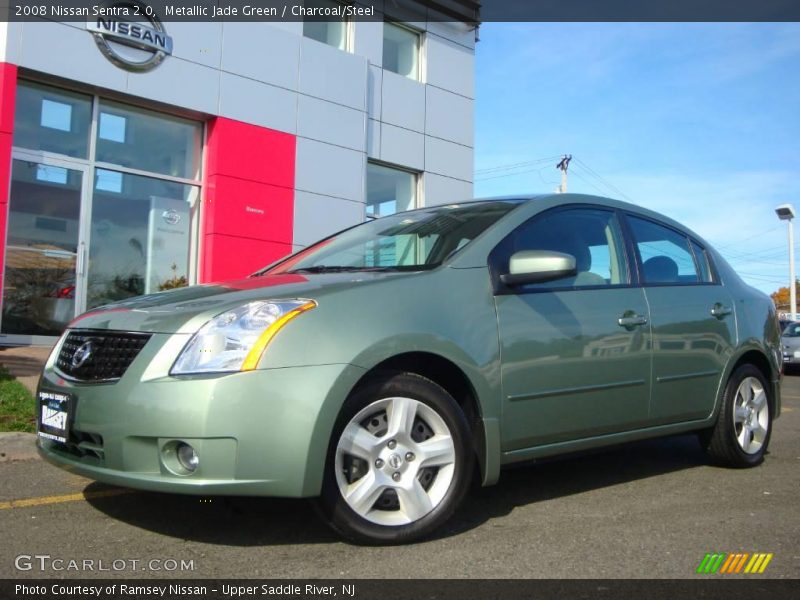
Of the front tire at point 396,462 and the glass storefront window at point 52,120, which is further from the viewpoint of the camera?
the glass storefront window at point 52,120

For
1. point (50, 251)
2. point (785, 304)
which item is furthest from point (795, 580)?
point (785, 304)

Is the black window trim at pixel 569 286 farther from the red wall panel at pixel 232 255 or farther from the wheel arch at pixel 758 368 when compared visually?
the red wall panel at pixel 232 255

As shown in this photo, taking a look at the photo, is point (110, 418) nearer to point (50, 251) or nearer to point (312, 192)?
point (50, 251)

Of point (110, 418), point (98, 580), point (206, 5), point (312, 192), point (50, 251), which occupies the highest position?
point (206, 5)

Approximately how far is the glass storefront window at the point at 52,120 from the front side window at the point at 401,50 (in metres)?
5.72

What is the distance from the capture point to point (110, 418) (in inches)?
110

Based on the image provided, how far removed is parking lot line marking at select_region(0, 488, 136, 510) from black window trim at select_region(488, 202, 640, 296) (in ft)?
6.93

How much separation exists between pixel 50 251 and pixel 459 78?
8475 mm

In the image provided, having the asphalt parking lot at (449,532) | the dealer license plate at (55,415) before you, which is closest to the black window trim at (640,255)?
the asphalt parking lot at (449,532)

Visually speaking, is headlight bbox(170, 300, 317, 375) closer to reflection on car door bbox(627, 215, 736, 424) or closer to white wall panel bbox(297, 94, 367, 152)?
reflection on car door bbox(627, 215, 736, 424)

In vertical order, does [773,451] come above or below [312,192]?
below

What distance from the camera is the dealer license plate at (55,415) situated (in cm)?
297

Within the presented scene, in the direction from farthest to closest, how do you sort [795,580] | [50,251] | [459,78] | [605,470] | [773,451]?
1. [459,78]
2. [50,251]
3. [773,451]
4. [605,470]
5. [795,580]

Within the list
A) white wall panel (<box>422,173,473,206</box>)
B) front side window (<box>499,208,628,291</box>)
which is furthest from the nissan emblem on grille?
white wall panel (<box>422,173,473,206</box>)
